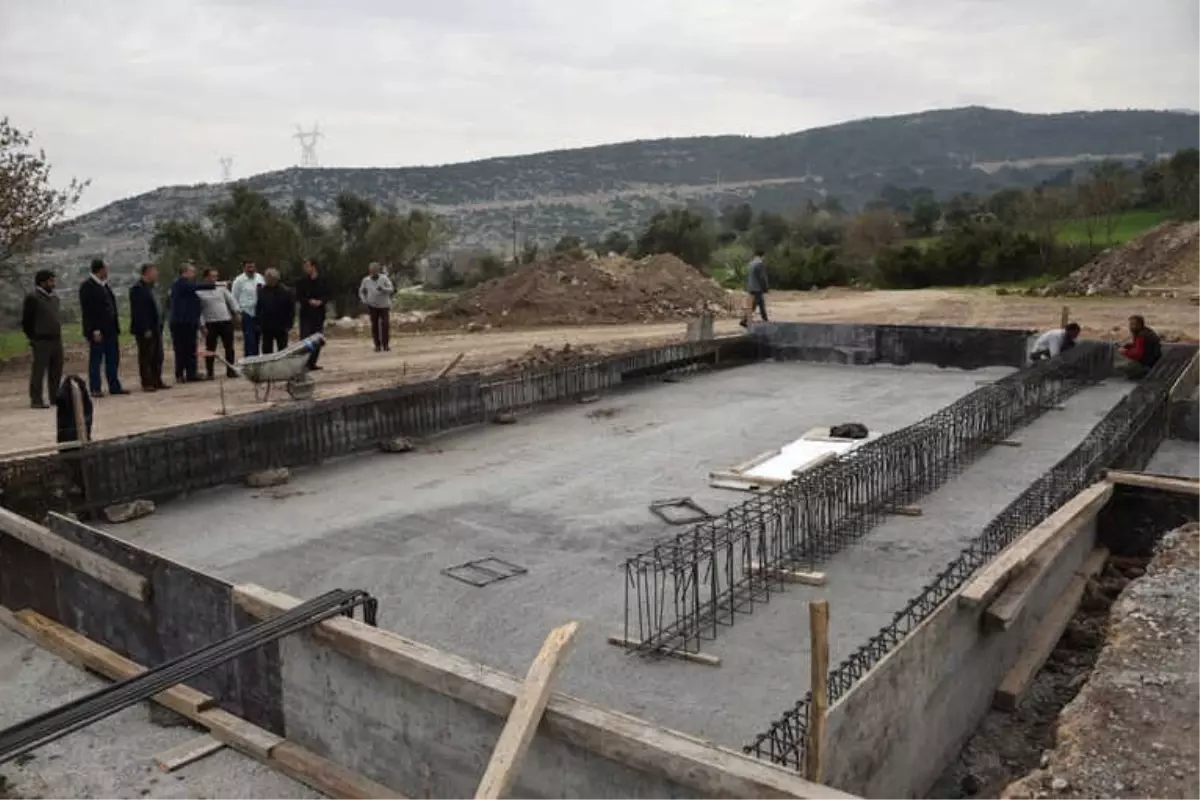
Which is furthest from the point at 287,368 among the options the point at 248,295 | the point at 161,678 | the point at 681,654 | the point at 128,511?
the point at 161,678

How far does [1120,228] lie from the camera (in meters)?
39.6

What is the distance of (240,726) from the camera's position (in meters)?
4.41

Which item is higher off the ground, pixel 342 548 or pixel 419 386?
pixel 419 386

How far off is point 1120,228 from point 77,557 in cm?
4155

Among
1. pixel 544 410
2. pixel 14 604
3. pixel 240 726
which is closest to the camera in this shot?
pixel 240 726

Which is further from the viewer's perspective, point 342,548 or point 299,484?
point 299,484

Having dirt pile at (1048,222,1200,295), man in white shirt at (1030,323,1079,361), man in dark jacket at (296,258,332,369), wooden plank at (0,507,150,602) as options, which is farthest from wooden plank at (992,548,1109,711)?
dirt pile at (1048,222,1200,295)

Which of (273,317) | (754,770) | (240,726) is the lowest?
(240,726)

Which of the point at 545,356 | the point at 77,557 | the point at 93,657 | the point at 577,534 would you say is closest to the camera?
the point at 93,657

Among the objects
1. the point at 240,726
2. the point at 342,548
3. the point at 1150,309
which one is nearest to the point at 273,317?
the point at 342,548

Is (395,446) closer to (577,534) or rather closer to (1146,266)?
(577,534)

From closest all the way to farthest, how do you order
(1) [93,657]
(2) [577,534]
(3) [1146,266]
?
(1) [93,657]
(2) [577,534]
(3) [1146,266]

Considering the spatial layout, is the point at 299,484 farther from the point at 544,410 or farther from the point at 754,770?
the point at 754,770

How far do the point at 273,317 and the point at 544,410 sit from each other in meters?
3.39
